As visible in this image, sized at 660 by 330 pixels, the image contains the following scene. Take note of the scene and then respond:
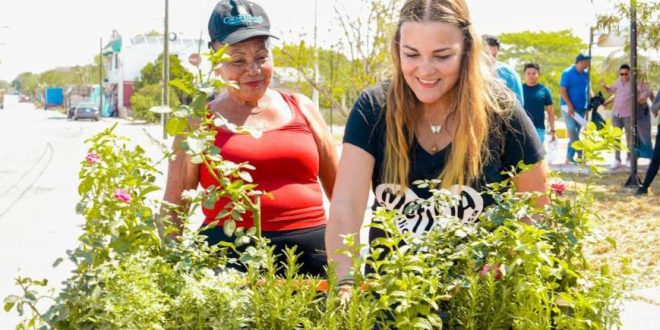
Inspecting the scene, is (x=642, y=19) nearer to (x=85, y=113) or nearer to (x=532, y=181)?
(x=532, y=181)

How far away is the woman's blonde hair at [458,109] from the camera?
7.73ft

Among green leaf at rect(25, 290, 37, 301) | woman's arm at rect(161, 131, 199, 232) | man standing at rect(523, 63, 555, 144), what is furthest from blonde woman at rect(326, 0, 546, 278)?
man standing at rect(523, 63, 555, 144)

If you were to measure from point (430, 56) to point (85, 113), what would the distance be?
5798 cm

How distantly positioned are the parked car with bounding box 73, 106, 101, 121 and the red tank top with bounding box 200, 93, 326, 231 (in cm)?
5683

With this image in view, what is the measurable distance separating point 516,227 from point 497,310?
20cm

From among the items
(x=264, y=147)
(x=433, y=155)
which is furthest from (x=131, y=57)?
(x=433, y=155)

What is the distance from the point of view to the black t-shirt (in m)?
2.45

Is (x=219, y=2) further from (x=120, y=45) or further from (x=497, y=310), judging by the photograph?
(x=120, y=45)

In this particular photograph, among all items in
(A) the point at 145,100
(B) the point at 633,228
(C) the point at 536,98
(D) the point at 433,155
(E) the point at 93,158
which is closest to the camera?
(E) the point at 93,158

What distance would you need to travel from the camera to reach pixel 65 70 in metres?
143

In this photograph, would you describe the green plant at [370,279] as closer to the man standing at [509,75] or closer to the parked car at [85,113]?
the man standing at [509,75]

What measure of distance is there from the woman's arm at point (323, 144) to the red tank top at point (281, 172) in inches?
3.4

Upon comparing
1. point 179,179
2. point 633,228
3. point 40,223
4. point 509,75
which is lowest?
point 40,223

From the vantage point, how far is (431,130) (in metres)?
2.49
